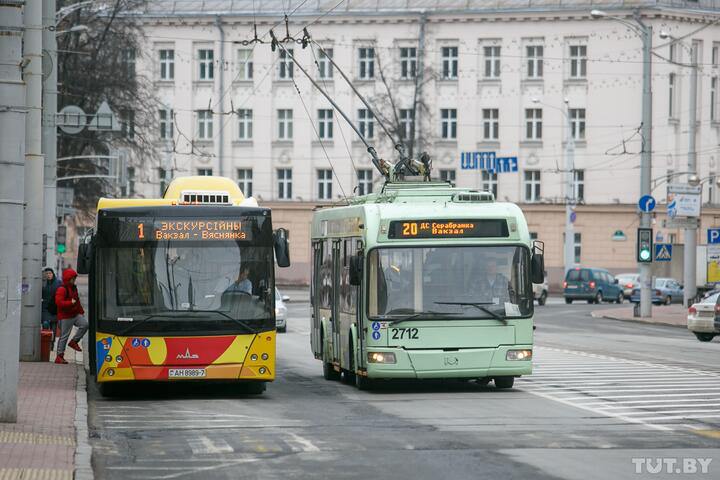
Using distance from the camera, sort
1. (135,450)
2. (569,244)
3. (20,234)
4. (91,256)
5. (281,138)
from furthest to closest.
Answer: (281,138) < (569,244) < (91,256) < (20,234) < (135,450)

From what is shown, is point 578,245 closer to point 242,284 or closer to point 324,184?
point 324,184

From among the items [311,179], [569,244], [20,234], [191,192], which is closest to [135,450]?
[20,234]

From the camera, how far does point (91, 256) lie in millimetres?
20484

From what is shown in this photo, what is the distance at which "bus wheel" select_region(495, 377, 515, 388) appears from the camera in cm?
2025

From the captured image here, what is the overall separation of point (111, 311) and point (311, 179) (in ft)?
196

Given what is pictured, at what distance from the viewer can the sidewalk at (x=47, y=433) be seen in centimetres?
1135

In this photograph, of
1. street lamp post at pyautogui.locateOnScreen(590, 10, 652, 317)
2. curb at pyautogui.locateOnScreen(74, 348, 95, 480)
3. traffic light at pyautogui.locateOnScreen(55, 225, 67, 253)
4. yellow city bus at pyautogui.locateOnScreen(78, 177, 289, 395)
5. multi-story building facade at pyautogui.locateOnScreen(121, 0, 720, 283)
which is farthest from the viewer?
multi-story building facade at pyautogui.locateOnScreen(121, 0, 720, 283)

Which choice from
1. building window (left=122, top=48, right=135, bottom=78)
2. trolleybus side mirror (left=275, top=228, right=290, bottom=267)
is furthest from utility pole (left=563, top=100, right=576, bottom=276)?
trolleybus side mirror (left=275, top=228, right=290, bottom=267)

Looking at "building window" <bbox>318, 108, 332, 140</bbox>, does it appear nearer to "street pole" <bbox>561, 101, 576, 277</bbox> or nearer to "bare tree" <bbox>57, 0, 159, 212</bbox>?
"street pole" <bbox>561, 101, 576, 277</bbox>

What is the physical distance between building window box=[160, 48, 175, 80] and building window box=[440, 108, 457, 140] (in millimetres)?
13515

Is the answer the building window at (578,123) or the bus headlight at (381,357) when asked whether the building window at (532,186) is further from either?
the bus headlight at (381,357)

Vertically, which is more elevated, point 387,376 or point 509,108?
point 509,108

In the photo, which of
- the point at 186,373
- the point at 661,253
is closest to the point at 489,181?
the point at 661,253

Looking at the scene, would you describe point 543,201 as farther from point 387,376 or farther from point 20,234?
point 20,234
